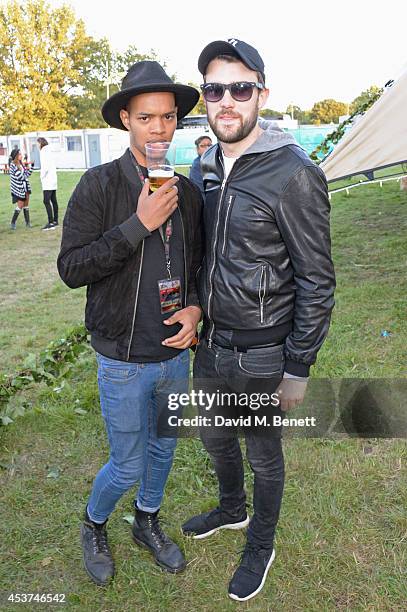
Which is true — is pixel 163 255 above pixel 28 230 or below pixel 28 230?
above

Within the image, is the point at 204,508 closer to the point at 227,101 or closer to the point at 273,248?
the point at 273,248

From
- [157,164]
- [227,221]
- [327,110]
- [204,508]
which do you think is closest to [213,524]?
[204,508]

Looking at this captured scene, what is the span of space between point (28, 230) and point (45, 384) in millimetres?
9204

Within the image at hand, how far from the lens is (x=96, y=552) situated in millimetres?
2758

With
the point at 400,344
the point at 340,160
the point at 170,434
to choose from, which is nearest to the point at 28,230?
the point at 340,160

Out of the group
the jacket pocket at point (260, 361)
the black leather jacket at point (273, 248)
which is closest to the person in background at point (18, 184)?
the black leather jacket at point (273, 248)

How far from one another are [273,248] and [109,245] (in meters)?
0.61

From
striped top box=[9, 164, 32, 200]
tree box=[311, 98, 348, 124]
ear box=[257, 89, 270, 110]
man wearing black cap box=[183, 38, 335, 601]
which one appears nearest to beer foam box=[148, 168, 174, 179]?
man wearing black cap box=[183, 38, 335, 601]

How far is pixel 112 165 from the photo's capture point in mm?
2301

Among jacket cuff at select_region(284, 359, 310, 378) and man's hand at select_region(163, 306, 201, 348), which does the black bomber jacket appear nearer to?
man's hand at select_region(163, 306, 201, 348)

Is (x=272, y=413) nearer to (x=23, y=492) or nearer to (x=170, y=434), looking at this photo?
(x=170, y=434)

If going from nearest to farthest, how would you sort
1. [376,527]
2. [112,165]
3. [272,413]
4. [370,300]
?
1. [112,165]
2. [272,413]
3. [376,527]
4. [370,300]

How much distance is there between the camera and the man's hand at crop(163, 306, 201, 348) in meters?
2.38

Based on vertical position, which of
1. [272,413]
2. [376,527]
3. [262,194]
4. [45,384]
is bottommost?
[45,384]
